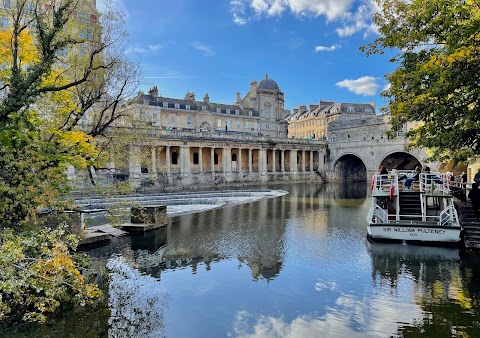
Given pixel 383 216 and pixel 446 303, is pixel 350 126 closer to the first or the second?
pixel 383 216

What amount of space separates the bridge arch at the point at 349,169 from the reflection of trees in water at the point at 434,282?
5159 cm

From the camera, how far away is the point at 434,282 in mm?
10695

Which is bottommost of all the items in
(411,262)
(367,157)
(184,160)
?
(411,262)

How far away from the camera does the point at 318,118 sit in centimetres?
8825

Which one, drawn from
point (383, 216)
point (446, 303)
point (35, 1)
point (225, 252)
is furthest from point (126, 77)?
point (446, 303)

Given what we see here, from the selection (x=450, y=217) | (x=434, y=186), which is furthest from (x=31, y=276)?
(x=434, y=186)

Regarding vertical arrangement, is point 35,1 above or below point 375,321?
above

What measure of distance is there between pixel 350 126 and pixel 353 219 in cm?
4301

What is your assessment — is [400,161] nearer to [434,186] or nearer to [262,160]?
[262,160]

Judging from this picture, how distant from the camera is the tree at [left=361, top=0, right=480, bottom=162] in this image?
32.8ft

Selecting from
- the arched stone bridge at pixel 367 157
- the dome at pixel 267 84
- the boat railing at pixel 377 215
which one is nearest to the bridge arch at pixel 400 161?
the arched stone bridge at pixel 367 157

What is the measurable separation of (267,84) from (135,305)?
2707 inches

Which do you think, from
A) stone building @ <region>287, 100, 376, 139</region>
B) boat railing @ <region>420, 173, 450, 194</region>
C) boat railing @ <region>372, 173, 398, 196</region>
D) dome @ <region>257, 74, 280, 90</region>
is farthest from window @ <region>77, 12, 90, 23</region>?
stone building @ <region>287, 100, 376, 139</region>

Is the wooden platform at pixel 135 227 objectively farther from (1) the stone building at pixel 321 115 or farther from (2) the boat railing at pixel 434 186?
(1) the stone building at pixel 321 115
